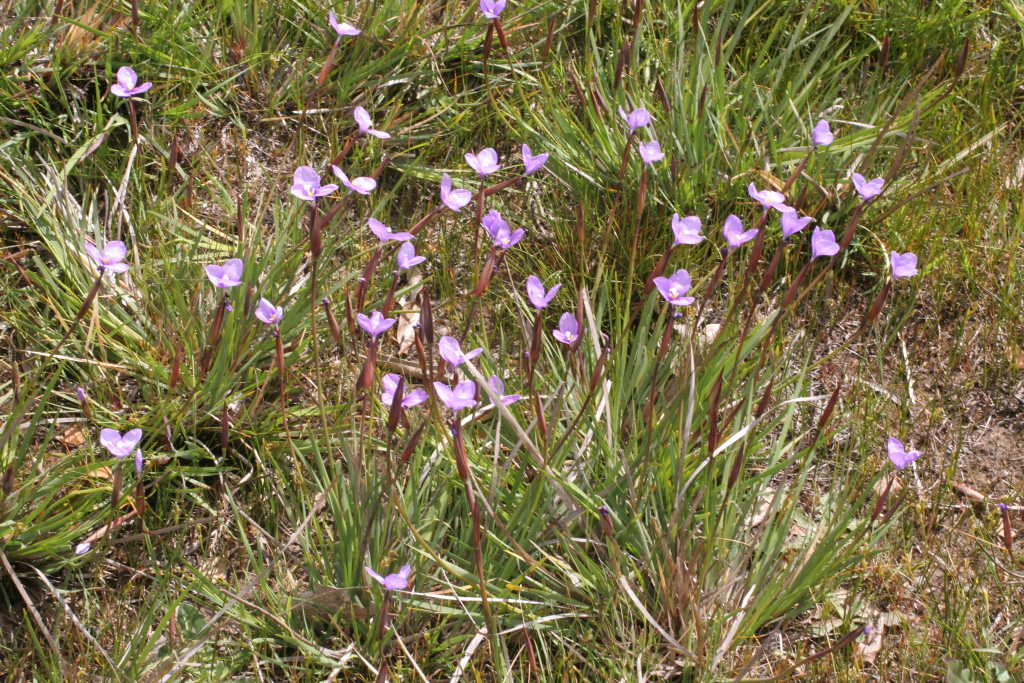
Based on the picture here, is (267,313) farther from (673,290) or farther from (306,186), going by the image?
(673,290)

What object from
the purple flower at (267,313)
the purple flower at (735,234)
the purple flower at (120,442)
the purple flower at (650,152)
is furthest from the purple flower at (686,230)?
the purple flower at (120,442)

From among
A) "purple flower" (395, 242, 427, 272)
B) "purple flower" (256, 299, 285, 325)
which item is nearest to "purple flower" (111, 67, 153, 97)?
"purple flower" (256, 299, 285, 325)

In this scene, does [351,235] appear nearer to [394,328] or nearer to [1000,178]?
[394,328]

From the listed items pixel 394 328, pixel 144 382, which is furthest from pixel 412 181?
pixel 144 382

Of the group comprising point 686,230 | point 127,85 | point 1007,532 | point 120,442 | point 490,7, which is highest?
point 490,7

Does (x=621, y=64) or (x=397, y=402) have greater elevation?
(x=621, y=64)

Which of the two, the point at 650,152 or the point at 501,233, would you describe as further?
the point at 650,152

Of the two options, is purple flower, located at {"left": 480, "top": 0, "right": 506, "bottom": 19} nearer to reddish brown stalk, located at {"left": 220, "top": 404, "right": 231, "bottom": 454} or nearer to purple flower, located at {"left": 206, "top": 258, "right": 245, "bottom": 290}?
purple flower, located at {"left": 206, "top": 258, "right": 245, "bottom": 290}

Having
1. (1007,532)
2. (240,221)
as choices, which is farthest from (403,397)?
(1007,532)
